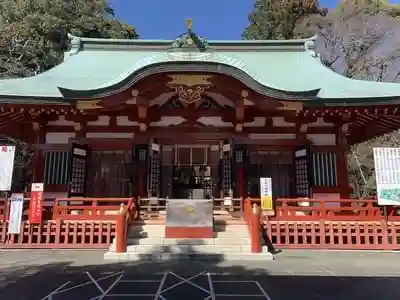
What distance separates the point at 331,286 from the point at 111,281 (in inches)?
123

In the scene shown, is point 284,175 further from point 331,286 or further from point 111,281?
point 111,281

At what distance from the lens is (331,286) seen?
493 centimetres

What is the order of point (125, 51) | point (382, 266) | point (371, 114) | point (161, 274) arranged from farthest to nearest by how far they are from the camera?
point (125, 51)
point (371, 114)
point (382, 266)
point (161, 274)

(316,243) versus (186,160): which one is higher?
(186,160)

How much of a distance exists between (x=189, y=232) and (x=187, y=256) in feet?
2.69

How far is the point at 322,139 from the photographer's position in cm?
1060

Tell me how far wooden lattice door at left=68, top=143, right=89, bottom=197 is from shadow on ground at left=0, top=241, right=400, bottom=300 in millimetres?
3669

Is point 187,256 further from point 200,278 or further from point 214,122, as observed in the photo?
point 214,122

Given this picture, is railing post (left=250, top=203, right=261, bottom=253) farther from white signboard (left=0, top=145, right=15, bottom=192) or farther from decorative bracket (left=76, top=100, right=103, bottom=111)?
white signboard (left=0, top=145, right=15, bottom=192)

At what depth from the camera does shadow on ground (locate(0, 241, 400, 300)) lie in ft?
14.4

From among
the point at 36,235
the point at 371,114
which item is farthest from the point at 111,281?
the point at 371,114

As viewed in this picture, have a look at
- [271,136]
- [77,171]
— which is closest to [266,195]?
[271,136]

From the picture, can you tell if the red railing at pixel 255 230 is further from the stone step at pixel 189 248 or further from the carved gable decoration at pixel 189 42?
the carved gable decoration at pixel 189 42

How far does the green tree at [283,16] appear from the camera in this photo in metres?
28.8
